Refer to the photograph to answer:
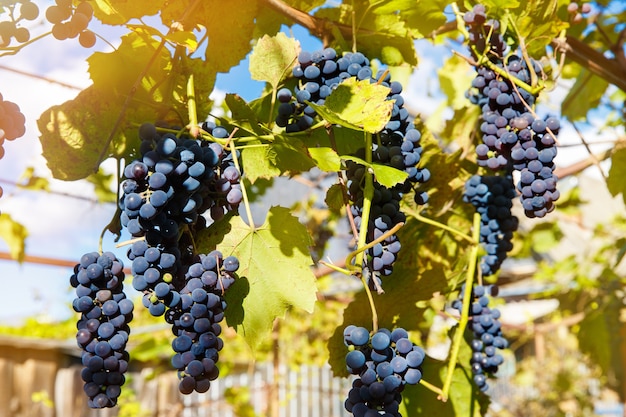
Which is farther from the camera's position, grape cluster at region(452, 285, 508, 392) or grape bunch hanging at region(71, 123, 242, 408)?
grape cluster at region(452, 285, 508, 392)

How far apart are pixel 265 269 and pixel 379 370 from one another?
27cm

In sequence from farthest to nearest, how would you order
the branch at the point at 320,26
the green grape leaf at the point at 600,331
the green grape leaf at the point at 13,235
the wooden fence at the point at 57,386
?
the wooden fence at the point at 57,386 → the green grape leaf at the point at 600,331 → the green grape leaf at the point at 13,235 → the branch at the point at 320,26

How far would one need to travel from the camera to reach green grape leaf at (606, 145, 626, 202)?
189 cm

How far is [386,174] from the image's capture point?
3.27ft

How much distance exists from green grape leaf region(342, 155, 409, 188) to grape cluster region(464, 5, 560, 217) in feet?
1.02

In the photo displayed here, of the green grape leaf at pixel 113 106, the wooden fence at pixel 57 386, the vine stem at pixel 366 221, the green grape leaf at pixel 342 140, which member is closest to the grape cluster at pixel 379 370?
the vine stem at pixel 366 221

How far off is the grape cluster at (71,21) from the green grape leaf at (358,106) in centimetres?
40

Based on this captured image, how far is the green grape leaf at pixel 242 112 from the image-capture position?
1.08m

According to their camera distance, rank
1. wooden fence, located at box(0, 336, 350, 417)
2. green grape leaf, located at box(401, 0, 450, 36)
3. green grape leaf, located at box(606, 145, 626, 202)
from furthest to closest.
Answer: wooden fence, located at box(0, 336, 350, 417) < green grape leaf, located at box(606, 145, 626, 202) < green grape leaf, located at box(401, 0, 450, 36)

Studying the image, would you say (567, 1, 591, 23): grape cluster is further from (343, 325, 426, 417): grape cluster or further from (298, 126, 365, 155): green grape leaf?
(343, 325, 426, 417): grape cluster

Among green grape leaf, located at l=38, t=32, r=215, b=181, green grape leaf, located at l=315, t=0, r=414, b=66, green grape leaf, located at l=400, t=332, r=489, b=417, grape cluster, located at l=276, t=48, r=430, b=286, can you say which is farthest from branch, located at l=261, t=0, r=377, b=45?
green grape leaf, located at l=400, t=332, r=489, b=417

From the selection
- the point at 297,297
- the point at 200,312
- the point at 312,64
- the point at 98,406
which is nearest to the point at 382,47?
the point at 312,64

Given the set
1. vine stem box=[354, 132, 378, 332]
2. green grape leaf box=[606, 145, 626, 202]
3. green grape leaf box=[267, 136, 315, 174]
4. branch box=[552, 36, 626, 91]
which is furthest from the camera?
green grape leaf box=[606, 145, 626, 202]

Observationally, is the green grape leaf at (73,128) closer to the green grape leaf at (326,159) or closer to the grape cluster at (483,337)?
the green grape leaf at (326,159)
